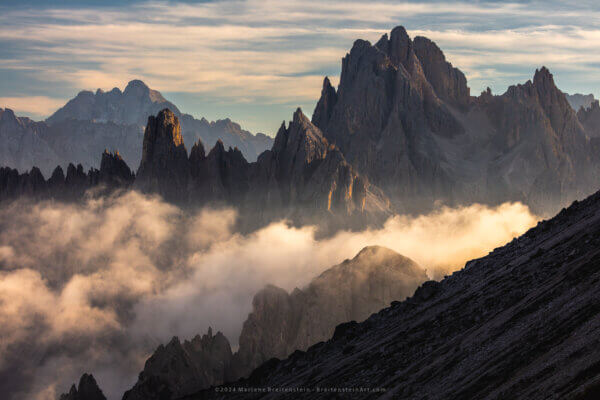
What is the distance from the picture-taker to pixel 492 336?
119 feet

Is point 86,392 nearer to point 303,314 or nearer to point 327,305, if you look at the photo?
point 303,314

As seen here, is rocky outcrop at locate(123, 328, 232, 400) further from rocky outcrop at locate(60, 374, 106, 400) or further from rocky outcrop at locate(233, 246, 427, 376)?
rocky outcrop at locate(60, 374, 106, 400)

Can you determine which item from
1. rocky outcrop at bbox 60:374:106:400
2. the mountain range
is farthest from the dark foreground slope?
rocky outcrop at bbox 60:374:106:400

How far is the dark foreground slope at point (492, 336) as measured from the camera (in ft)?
91.0

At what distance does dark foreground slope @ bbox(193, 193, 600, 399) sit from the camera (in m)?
27.8

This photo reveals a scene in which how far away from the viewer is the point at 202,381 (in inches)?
3698

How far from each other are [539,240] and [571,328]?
24.6 m

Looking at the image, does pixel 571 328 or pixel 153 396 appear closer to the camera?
pixel 571 328

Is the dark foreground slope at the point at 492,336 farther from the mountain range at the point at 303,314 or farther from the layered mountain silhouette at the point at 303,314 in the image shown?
the layered mountain silhouette at the point at 303,314

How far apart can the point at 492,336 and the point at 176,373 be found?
66.2 metres

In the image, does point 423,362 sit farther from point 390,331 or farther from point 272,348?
point 272,348

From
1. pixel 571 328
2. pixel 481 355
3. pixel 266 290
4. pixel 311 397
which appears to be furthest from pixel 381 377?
pixel 266 290

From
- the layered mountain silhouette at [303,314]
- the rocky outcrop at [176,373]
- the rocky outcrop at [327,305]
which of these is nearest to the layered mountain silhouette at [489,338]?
the rocky outcrop at [176,373]

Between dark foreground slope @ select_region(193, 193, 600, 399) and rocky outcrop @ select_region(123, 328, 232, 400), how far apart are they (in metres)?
27.5
